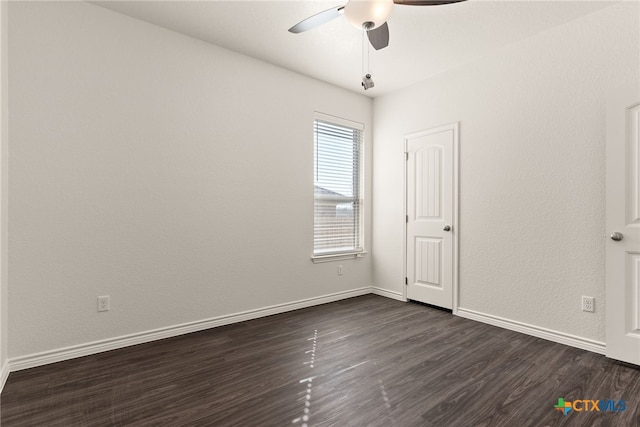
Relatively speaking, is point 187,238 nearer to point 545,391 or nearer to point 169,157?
point 169,157

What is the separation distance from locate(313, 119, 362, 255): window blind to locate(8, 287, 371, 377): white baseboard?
0.73m

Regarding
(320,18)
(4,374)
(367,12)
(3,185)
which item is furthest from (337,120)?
(4,374)

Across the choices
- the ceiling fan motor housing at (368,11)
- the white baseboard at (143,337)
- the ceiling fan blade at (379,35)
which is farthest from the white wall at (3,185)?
the ceiling fan blade at (379,35)

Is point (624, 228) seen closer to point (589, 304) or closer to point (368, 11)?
point (589, 304)

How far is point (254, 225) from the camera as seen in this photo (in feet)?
11.7

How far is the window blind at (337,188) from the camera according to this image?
13.6ft

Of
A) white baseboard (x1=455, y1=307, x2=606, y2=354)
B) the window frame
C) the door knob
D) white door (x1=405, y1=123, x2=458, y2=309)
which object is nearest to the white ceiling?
the window frame

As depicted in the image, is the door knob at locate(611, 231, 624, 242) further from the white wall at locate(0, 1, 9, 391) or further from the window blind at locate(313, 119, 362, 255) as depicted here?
the white wall at locate(0, 1, 9, 391)

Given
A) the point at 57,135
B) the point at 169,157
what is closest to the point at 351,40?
the point at 169,157

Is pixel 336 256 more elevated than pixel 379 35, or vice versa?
pixel 379 35

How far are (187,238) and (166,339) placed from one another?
915 mm

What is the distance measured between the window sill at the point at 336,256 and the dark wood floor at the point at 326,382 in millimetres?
1078

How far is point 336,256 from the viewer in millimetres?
4258

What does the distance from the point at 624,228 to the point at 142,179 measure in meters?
3.87
